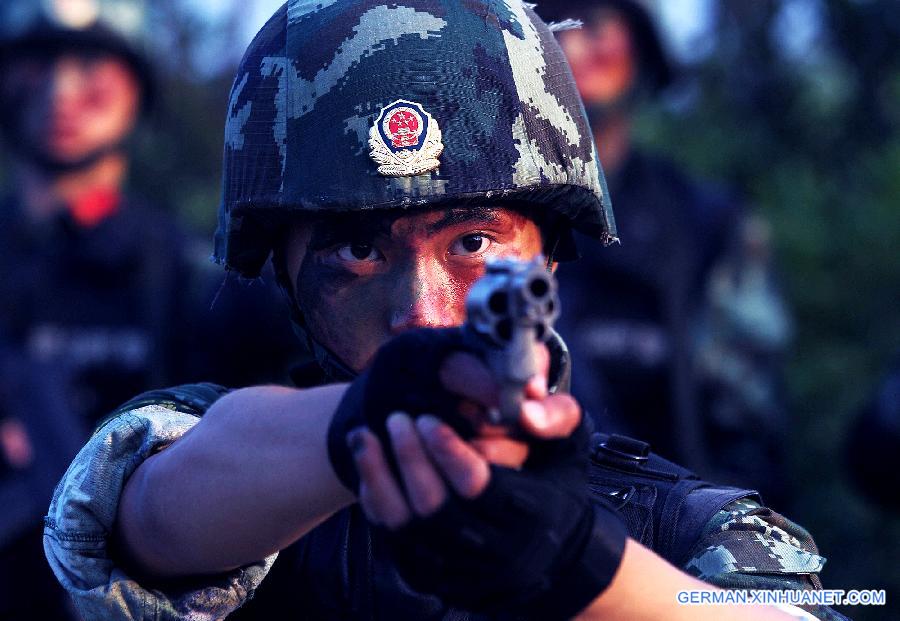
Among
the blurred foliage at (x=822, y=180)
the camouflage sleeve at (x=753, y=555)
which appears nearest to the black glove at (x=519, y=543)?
the camouflage sleeve at (x=753, y=555)

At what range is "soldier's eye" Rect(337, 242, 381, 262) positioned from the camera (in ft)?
8.83

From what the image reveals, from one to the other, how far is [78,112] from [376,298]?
4.99m

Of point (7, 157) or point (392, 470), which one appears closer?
point (392, 470)

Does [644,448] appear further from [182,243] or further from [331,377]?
[182,243]

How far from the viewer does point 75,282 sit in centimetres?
685

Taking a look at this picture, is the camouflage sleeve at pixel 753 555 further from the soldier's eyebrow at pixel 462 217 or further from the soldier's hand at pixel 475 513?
the soldier's eyebrow at pixel 462 217

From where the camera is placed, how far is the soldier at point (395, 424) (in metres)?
1.85

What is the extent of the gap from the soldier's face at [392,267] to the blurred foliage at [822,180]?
148 inches

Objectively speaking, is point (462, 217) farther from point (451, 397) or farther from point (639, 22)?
point (639, 22)

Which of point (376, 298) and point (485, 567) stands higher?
point (376, 298)

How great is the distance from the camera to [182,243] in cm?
685

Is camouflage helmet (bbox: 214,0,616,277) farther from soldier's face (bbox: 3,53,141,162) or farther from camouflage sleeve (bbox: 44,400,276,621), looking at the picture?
soldier's face (bbox: 3,53,141,162)

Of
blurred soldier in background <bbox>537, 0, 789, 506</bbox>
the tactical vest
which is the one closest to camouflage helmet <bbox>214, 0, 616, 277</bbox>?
the tactical vest

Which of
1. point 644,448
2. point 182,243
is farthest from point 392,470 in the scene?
point 182,243
